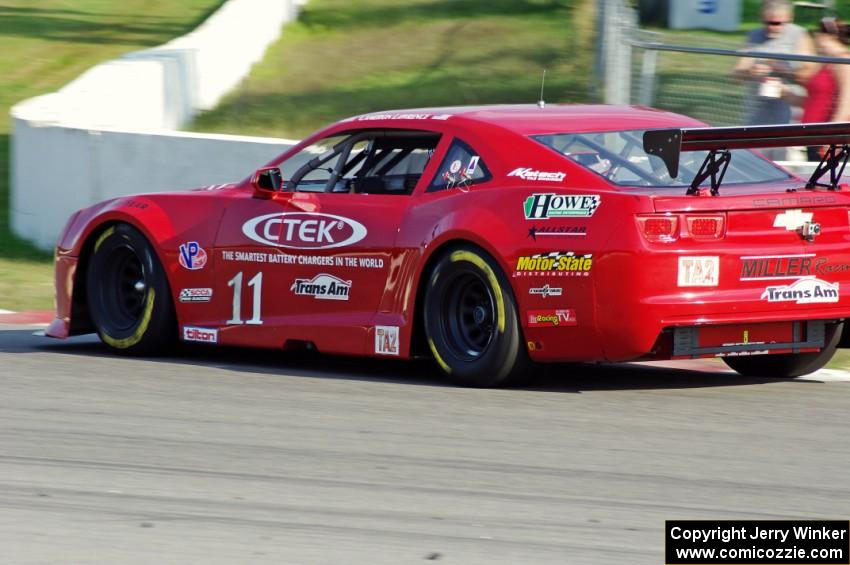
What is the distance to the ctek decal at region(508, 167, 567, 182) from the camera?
7.01 metres

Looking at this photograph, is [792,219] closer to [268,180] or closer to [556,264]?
[556,264]

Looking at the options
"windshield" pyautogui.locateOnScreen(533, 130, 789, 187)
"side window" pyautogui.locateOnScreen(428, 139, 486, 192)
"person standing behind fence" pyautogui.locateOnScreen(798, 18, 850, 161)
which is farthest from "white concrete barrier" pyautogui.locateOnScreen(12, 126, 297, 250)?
"windshield" pyautogui.locateOnScreen(533, 130, 789, 187)

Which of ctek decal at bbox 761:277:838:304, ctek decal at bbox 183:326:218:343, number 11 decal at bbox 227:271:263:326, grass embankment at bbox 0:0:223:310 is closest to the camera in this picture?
ctek decal at bbox 761:277:838:304

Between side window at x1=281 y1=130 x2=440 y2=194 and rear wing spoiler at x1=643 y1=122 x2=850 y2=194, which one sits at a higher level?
rear wing spoiler at x1=643 y1=122 x2=850 y2=194

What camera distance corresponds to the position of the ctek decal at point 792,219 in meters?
6.98

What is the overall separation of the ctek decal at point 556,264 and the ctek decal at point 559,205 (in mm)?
176

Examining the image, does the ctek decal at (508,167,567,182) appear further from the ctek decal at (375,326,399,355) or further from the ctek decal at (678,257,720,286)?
the ctek decal at (375,326,399,355)

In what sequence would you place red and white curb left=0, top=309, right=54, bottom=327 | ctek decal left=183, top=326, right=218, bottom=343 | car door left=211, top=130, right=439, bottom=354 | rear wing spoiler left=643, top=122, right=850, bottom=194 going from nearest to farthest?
rear wing spoiler left=643, top=122, right=850, bottom=194
car door left=211, top=130, right=439, bottom=354
ctek decal left=183, top=326, right=218, bottom=343
red and white curb left=0, top=309, right=54, bottom=327

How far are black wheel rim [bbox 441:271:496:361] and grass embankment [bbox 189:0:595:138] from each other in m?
10.9

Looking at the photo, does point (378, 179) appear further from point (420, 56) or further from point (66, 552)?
point (420, 56)

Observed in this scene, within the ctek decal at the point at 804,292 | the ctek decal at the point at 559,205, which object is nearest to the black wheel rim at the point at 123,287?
the ctek decal at the point at 559,205

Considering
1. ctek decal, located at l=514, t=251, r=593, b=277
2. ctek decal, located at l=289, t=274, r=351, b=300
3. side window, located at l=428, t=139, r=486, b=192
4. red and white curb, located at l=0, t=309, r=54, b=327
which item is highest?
side window, located at l=428, t=139, r=486, b=192

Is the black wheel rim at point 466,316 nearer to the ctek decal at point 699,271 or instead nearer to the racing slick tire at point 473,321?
the racing slick tire at point 473,321

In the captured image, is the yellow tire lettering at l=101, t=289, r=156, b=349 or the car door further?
the yellow tire lettering at l=101, t=289, r=156, b=349
